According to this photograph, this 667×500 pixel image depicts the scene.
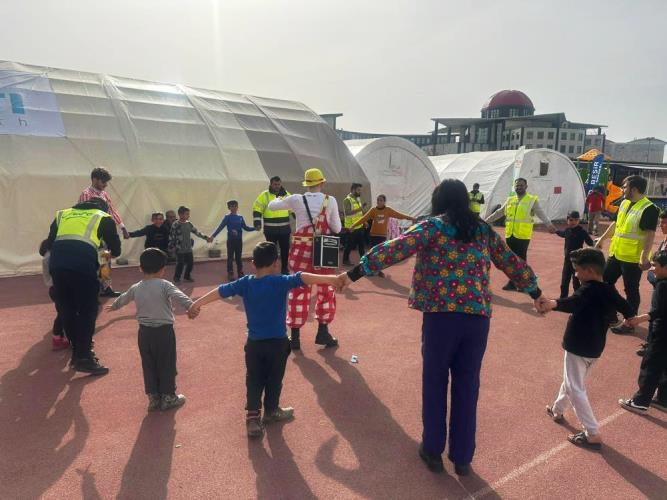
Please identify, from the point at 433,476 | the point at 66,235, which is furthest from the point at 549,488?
the point at 66,235

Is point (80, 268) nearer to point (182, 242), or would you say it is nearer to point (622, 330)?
point (182, 242)

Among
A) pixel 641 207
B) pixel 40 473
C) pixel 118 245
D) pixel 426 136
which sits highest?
pixel 426 136

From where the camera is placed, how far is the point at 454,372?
3.02 meters

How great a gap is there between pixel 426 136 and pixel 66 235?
77.8 metres

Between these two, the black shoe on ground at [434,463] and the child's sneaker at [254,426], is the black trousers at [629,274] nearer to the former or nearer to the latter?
the black shoe on ground at [434,463]

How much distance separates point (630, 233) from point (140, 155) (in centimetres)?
970

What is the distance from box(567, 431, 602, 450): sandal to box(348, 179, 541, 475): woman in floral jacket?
102cm

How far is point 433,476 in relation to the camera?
122 inches

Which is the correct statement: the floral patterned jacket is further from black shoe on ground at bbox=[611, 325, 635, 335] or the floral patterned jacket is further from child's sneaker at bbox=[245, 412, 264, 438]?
black shoe on ground at bbox=[611, 325, 635, 335]

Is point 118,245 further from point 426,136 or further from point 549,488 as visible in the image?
point 426,136

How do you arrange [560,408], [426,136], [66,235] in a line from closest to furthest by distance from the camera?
[560,408], [66,235], [426,136]

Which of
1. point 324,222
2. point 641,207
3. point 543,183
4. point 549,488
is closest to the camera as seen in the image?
point 549,488

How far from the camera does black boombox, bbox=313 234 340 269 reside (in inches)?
197

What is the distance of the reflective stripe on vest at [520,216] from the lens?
8023 mm
